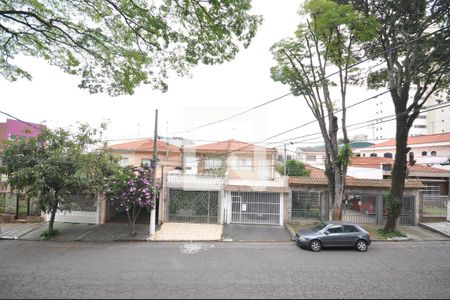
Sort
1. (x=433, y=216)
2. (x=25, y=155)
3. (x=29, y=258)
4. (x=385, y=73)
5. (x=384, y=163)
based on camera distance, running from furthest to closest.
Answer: (x=384, y=163)
(x=433, y=216)
(x=385, y=73)
(x=25, y=155)
(x=29, y=258)

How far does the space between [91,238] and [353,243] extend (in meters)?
13.5

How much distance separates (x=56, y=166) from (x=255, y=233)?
37.3 ft

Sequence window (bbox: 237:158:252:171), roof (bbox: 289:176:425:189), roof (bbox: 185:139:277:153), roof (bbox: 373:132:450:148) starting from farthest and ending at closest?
roof (bbox: 373:132:450:148) → window (bbox: 237:158:252:171) → roof (bbox: 185:139:277:153) → roof (bbox: 289:176:425:189)

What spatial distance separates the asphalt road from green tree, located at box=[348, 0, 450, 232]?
4.73 m

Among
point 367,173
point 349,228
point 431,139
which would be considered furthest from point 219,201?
point 431,139

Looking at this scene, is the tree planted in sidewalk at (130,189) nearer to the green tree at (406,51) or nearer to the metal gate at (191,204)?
the metal gate at (191,204)

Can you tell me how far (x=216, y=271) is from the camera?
9.20m

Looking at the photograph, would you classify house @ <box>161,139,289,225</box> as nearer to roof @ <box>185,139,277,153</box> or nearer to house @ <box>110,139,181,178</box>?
house @ <box>110,139,181,178</box>

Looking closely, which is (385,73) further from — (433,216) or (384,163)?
(384,163)

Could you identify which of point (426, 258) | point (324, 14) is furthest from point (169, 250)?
point (324, 14)

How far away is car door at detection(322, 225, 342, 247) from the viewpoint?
1269 centimetres

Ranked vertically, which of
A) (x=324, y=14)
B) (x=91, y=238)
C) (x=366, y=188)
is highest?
(x=324, y=14)

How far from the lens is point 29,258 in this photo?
11.0 meters

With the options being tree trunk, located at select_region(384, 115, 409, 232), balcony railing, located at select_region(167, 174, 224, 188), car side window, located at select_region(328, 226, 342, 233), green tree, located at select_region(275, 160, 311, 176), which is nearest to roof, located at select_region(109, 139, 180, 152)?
balcony railing, located at select_region(167, 174, 224, 188)
